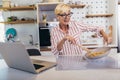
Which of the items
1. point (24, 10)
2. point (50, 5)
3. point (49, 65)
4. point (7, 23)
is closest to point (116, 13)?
point (50, 5)

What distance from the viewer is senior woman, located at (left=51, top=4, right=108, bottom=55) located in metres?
1.76

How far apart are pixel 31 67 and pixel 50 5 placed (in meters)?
2.66

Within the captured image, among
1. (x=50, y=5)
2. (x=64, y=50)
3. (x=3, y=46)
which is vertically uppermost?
(x=50, y=5)

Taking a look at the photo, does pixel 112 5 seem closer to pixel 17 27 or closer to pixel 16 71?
pixel 17 27

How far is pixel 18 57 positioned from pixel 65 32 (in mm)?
960

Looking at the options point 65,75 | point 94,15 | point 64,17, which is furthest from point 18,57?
point 94,15

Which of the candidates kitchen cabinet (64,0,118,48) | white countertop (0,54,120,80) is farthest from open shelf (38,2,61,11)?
white countertop (0,54,120,80)

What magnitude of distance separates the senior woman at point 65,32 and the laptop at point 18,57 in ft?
1.98

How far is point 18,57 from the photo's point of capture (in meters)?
1.11

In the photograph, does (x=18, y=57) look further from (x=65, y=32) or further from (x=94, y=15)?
(x=94, y=15)

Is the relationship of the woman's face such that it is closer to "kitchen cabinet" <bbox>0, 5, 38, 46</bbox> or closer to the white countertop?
the white countertop

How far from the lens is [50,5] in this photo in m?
3.60

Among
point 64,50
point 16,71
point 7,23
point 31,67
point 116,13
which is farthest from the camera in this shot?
point 7,23

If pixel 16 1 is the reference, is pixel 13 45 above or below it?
below
